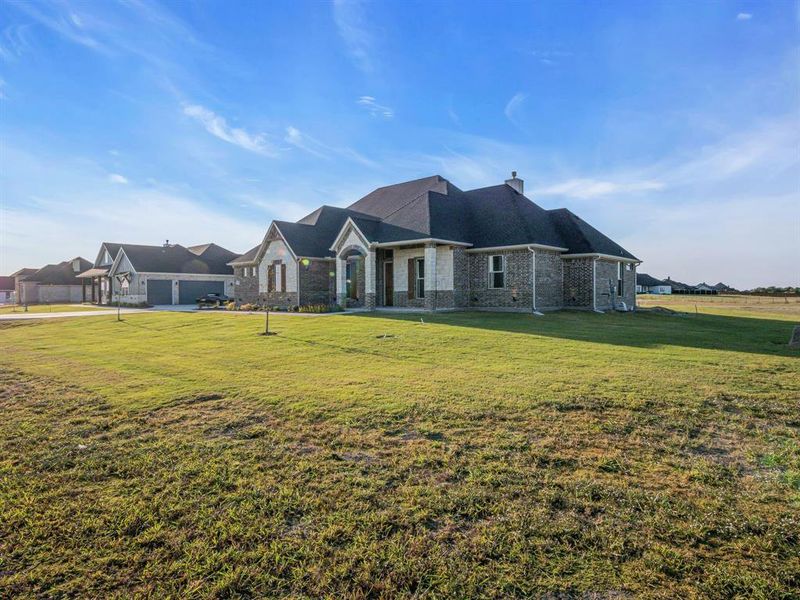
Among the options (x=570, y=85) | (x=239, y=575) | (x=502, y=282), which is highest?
(x=570, y=85)

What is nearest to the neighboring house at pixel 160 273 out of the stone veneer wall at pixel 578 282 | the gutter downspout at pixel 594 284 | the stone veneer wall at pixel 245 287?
the stone veneer wall at pixel 245 287

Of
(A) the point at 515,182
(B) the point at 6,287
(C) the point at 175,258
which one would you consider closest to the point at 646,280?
(A) the point at 515,182

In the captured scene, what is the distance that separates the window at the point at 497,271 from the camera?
23.1 m

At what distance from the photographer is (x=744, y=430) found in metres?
5.86

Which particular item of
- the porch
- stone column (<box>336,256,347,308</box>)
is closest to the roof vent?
the porch

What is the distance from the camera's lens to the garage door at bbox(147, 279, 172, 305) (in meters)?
40.7

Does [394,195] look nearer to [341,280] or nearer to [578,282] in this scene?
[341,280]

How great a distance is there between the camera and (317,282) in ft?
93.5

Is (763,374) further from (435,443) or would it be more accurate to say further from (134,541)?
(134,541)

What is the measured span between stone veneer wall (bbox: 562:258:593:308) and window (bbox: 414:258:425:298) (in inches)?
305

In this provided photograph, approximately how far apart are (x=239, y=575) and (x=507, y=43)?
16252 mm

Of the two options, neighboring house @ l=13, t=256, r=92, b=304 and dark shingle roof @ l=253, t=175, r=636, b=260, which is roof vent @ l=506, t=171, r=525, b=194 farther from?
neighboring house @ l=13, t=256, r=92, b=304

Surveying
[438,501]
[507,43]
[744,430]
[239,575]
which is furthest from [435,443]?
[507,43]

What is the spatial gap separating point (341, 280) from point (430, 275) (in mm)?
6125
